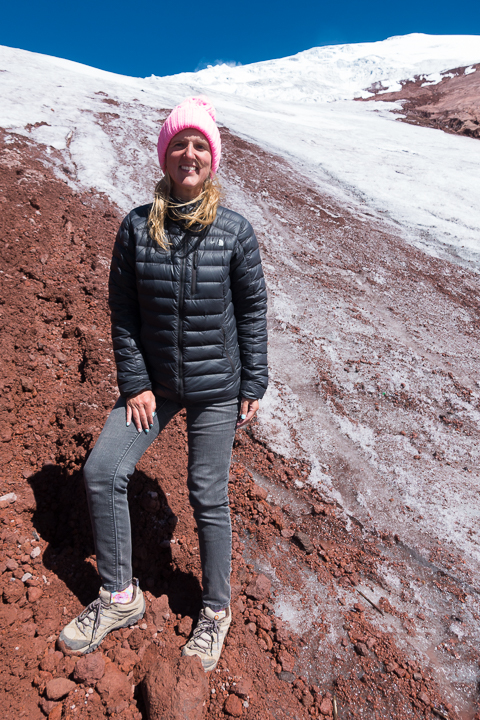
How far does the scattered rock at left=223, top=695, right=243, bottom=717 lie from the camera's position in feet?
6.59

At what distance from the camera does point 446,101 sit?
23.3 metres

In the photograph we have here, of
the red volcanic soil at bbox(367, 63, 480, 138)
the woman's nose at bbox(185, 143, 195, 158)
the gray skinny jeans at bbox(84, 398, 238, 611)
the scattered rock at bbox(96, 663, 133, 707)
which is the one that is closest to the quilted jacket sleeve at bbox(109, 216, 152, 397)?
the gray skinny jeans at bbox(84, 398, 238, 611)

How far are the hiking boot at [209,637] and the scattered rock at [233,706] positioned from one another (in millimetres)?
160

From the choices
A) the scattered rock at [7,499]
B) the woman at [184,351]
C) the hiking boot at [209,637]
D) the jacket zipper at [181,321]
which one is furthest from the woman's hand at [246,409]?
the scattered rock at [7,499]

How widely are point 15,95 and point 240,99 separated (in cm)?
1190

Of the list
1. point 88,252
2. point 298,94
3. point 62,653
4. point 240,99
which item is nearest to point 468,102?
point 240,99

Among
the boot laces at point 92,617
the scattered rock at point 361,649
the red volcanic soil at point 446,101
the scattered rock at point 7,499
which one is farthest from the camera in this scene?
the red volcanic soil at point 446,101

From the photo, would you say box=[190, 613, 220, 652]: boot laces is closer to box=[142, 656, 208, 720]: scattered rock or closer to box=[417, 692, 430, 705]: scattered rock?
box=[142, 656, 208, 720]: scattered rock

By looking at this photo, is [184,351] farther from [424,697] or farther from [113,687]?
[424,697]

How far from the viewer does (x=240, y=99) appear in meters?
19.1

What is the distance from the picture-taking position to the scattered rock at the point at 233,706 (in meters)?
2.01

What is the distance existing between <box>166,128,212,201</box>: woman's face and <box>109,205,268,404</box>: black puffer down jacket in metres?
0.18

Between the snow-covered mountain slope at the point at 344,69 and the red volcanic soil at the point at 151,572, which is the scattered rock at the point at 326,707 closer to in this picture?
the red volcanic soil at the point at 151,572

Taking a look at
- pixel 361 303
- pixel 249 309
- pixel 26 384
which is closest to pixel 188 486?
pixel 249 309
